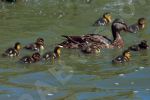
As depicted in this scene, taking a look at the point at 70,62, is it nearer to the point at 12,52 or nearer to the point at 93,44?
the point at 12,52

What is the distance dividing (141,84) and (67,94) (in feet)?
4.27

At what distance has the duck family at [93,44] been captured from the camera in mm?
12078

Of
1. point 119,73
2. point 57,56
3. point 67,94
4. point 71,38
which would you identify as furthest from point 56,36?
point 67,94

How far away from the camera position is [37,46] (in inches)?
508

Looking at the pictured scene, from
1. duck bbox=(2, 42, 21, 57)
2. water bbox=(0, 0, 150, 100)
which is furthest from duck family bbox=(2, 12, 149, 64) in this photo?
water bbox=(0, 0, 150, 100)

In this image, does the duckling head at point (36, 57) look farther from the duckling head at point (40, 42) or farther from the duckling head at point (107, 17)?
the duckling head at point (107, 17)

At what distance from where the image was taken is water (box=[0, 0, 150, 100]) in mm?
10141

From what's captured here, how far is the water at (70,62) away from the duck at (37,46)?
0.41ft

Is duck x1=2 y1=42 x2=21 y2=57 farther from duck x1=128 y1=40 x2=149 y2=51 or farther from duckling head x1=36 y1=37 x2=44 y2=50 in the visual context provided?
duck x1=128 y1=40 x2=149 y2=51

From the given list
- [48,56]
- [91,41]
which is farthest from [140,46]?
[48,56]

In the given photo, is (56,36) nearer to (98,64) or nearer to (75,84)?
(98,64)

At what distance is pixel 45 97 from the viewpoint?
392 inches

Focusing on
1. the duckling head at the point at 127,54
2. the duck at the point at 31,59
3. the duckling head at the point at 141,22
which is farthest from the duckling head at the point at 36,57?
the duckling head at the point at 141,22

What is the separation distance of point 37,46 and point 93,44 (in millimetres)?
1225
